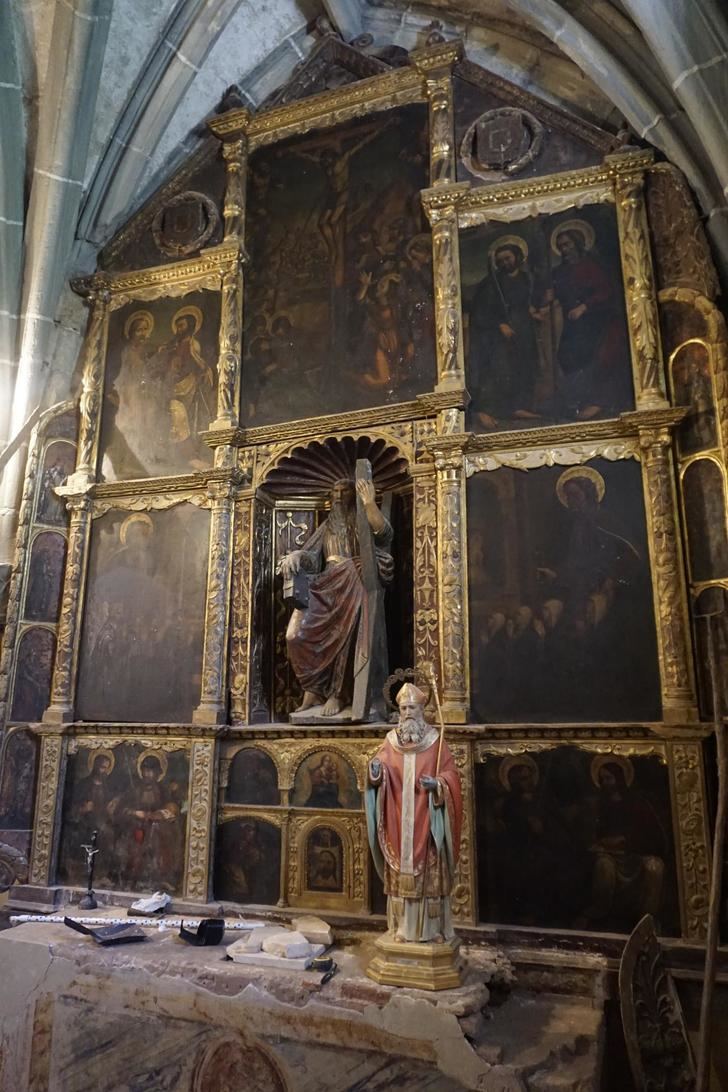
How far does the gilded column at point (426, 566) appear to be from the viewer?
6504mm

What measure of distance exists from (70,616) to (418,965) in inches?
190

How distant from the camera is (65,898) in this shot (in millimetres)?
7043

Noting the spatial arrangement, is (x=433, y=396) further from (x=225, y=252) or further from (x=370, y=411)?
(x=225, y=252)

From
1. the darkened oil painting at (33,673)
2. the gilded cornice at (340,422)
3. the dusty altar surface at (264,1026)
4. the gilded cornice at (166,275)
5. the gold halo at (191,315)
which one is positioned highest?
the gilded cornice at (166,275)

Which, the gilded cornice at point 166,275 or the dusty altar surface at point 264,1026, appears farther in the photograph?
the gilded cornice at point 166,275

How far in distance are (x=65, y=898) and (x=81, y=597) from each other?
276 cm

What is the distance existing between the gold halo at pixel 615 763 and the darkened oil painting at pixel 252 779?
2.61 metres

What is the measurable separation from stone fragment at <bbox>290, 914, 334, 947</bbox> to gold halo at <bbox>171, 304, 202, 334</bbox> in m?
5.74

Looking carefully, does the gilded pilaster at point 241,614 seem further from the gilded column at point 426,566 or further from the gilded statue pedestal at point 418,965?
the gilded statue pedestal at point 418,965

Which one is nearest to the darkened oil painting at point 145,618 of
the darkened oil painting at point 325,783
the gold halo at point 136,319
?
the darkened oil painting at point 325,783

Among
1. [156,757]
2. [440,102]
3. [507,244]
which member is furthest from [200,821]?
[440,102]

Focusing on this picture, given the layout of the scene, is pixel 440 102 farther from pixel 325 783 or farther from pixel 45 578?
pixel 325 783

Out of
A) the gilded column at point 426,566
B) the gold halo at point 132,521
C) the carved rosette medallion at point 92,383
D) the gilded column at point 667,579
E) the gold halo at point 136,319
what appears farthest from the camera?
the gold halo at point 136,319

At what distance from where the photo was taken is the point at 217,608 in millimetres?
7258
